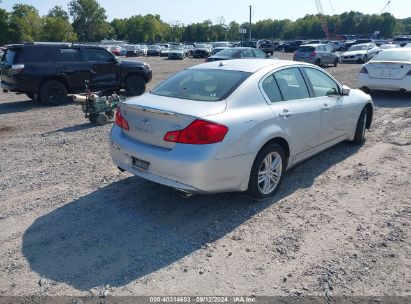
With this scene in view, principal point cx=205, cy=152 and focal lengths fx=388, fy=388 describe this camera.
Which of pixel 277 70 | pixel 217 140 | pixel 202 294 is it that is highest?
pixel 277 70

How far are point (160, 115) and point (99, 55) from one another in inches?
369

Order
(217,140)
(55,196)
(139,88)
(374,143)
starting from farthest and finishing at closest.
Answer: (139,88) < (374,143) < (55,196) < (217,140)

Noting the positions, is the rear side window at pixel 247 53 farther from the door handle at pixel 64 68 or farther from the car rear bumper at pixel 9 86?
the car rear bumper at pixel 9 86

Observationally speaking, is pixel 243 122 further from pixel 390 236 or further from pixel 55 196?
pixel 55 196

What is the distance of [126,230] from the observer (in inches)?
158

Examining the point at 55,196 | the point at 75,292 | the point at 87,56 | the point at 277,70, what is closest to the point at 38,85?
the point at 87,56

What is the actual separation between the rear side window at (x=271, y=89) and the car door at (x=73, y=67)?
341 inches

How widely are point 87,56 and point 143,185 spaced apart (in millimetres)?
8459

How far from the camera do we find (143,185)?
512 centimetres

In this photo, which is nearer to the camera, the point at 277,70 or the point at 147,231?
the point at 147,231

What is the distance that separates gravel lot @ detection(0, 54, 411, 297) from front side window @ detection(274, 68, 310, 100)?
1.17 meters

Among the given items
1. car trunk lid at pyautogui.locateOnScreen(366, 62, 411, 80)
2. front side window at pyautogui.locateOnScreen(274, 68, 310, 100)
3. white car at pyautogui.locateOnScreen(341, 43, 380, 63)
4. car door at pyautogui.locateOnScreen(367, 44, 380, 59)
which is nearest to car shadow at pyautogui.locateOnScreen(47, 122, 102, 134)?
front side window at pyautogui.locateOnScreen(274, 68, 310, 100)

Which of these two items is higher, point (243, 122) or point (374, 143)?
point (243, 122)

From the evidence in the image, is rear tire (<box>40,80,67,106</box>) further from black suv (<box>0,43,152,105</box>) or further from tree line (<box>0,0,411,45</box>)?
tree line (<box>0,0,411,45</box>)
